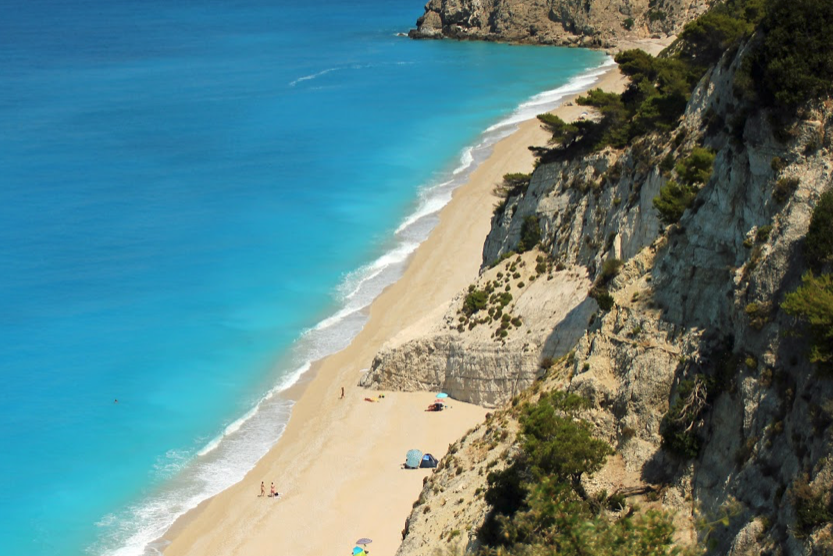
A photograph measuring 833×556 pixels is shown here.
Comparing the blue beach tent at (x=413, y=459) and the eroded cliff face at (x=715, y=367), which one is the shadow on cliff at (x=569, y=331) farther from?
the blue beach tent at (x=413, y=459)

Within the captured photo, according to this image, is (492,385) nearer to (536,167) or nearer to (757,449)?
(536,167)

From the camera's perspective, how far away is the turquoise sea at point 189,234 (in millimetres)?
37250

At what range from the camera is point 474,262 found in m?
51.6

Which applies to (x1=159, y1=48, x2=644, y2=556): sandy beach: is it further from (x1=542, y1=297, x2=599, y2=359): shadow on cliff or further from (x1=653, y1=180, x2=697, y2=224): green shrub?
(x1=653, y1=180, x2=697, y2=224): green shrub

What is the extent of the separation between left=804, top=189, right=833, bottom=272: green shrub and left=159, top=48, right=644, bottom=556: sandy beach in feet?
53.7

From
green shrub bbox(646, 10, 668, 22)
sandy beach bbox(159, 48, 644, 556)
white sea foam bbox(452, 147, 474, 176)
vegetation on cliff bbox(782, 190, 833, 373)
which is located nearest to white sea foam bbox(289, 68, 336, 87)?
white sea foam bbox(452, 147, 474, 176)

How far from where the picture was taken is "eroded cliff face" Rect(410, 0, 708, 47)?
120 metres

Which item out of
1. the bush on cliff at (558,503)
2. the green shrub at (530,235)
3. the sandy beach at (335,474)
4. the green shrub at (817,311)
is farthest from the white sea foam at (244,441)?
the green shrub at (817,311)

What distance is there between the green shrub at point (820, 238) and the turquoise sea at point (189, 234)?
77.2 feet

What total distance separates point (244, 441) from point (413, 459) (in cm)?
777

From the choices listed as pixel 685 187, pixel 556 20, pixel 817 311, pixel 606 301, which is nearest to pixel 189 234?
pixel 685 187

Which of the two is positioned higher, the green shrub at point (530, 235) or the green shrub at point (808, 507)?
the green shrub at point (808, 507)

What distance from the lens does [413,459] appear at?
32969 mm

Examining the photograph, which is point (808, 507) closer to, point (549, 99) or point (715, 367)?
point (715, 367)
